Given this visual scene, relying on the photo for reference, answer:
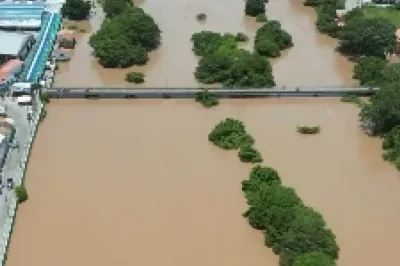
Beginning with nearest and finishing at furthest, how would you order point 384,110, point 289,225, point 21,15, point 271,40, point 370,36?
point 289,225, point 384,110, point 370,36, point 271,40, point 21,15

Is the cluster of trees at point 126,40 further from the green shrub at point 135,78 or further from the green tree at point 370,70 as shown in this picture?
Result: the green tree at point 370,70

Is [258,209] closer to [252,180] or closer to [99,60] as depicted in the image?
[252,180]

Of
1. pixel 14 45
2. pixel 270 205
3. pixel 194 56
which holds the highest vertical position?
pixel 194 56

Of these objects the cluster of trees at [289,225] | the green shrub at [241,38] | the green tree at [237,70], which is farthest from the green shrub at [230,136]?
the green shrub at [241,38]

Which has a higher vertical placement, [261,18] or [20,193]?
[261,18]

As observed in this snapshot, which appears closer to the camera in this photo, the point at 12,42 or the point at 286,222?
the point at 286,222

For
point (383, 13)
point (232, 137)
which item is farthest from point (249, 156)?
point (383, 13)

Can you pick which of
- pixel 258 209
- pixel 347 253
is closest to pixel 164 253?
pixel 258 209

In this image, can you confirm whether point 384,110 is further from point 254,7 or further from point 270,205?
point 254,7

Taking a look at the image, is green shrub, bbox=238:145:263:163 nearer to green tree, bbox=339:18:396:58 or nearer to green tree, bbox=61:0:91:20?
green tree, bbox=339:18:396:58
